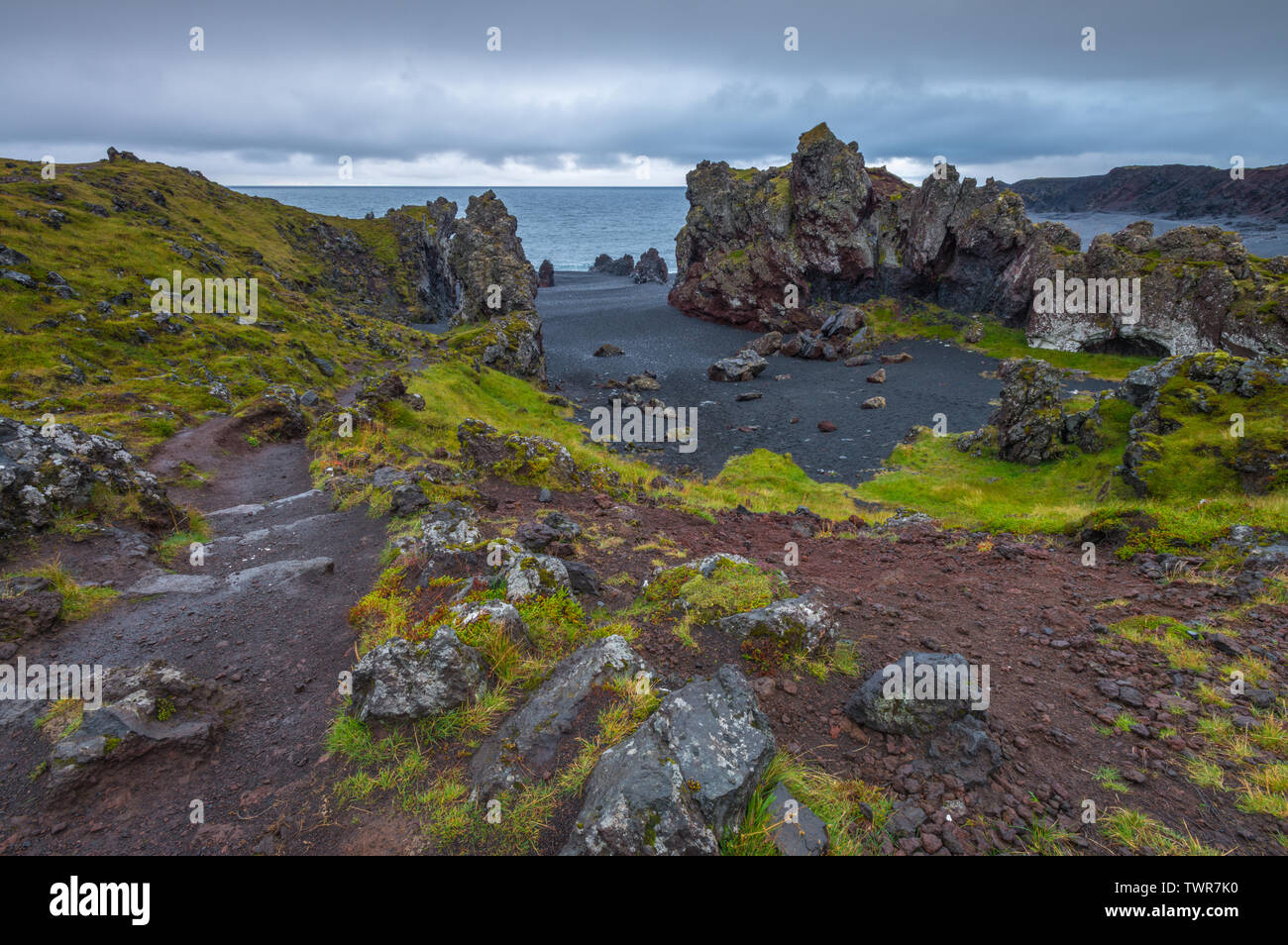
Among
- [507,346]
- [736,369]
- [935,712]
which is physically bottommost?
[935,712]

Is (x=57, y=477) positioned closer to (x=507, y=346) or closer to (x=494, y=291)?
(x=507, y=346)

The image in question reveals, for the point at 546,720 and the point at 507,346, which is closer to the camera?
the point at 546,720

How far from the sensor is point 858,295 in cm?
7719

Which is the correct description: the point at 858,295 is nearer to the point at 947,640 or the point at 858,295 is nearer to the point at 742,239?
the point at 742,239

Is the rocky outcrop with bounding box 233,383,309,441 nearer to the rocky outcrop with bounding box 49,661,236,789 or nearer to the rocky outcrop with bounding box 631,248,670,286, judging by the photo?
the rocky outcrop with bounding box 49,661,236,789

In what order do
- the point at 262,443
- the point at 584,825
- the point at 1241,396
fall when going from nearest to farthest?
the point at 584,825, the point at 1241,396, the point at 262,443

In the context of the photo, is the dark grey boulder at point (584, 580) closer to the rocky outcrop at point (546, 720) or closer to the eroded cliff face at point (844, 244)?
the rocky outcrop at point (546, 720)

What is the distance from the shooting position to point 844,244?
74625mm

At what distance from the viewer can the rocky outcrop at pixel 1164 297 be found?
1622 inches

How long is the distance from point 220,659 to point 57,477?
26.1 feet

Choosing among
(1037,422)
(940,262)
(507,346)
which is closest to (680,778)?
(1037,422)

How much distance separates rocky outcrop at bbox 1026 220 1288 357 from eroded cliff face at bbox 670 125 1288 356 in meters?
0.10
